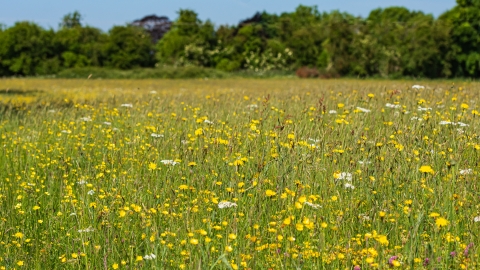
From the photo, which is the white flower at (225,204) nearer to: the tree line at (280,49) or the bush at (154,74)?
the bush at (154,74)

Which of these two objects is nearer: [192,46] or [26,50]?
[26,50]

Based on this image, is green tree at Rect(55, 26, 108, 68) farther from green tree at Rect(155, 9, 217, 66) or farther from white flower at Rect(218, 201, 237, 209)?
white flower at Rect(218, 201, 237, 209)

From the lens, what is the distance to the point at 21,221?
182 inches

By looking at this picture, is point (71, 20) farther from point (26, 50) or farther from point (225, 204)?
point (225, 204)

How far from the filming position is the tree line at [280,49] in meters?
53.4

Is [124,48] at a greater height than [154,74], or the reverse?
[124,48]

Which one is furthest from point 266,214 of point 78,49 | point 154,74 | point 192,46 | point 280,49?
point 280,49

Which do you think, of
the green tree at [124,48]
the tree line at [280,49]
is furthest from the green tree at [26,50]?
the green tree at [124,48]

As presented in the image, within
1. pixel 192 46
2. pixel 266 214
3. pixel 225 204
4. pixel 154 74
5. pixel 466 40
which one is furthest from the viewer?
pixel 192 46

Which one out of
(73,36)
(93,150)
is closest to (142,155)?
(93,150)

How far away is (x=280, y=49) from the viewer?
195 ft

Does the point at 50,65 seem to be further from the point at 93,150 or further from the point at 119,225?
the point at 119,225

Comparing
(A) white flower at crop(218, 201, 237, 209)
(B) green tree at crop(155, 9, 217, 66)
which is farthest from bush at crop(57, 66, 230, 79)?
(A) white flower at crop(218, 201, 237, 209)

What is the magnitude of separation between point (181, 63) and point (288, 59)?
12.1 m
